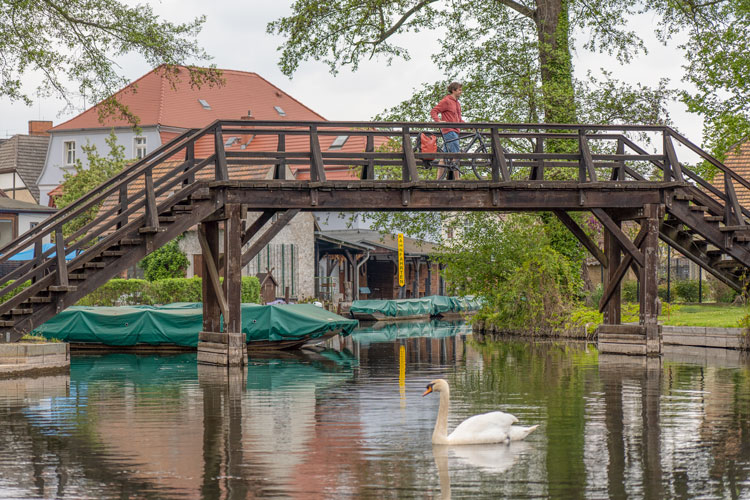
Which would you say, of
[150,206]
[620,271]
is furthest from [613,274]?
[150,206]

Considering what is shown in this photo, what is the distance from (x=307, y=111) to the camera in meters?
76.1

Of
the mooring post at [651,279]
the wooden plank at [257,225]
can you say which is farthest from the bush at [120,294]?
the mooring post at [651,279]

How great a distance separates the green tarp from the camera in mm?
52531

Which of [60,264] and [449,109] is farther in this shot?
[449,109]

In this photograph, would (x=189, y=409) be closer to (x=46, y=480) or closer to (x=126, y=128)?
(x=46, y=480)

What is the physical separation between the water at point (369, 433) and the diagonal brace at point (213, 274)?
127 cm

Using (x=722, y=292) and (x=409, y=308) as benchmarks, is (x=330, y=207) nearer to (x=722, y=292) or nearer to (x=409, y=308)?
(x=722, y=292)

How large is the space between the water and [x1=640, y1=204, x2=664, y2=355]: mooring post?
150 cm

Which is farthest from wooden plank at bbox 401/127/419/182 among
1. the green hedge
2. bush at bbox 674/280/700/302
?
bush at bbox 674/280/700/302

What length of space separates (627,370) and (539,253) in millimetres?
13882

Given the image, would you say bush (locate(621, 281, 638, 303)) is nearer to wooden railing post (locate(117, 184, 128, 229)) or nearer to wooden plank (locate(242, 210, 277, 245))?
wooden plank (locate(242, 210, 277, 245))

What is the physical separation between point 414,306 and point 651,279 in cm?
3255

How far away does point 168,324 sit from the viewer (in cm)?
2894

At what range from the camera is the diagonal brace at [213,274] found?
2166 cm
